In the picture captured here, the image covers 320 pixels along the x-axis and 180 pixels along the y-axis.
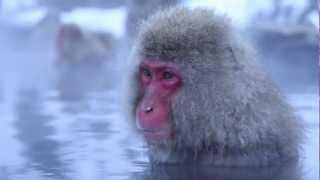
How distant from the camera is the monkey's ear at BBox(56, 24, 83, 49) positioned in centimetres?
1269

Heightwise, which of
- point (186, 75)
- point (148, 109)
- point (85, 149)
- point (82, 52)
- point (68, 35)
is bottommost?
point (85, 149)

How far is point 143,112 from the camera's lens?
4.03m

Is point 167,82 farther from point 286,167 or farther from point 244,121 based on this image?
point 286,167

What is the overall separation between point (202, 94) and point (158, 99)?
0.20 m

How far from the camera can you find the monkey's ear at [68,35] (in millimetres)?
12688

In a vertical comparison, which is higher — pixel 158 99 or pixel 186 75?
pixel 186 75

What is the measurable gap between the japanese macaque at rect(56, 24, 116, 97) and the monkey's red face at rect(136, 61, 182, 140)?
640 cm

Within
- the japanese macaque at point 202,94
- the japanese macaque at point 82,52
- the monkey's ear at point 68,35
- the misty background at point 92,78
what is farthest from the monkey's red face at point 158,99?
the monkey's ear at point 68,35

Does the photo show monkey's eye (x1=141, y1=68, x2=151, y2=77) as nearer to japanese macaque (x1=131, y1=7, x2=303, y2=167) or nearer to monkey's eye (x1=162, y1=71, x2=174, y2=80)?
japanese macaque (x1=131, y1=7, x2=303, y2=167)

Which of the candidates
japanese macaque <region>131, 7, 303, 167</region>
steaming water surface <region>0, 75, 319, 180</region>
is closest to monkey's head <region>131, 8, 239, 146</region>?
japanese macaque <region>131, 7, 303, 167</region>

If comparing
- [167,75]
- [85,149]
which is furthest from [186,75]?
[85,149]

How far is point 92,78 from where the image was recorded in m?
10.0

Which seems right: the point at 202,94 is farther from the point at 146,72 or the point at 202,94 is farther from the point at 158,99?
the point at 146,72

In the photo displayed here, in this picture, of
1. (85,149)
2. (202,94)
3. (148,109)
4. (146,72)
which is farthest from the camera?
(85,149)
